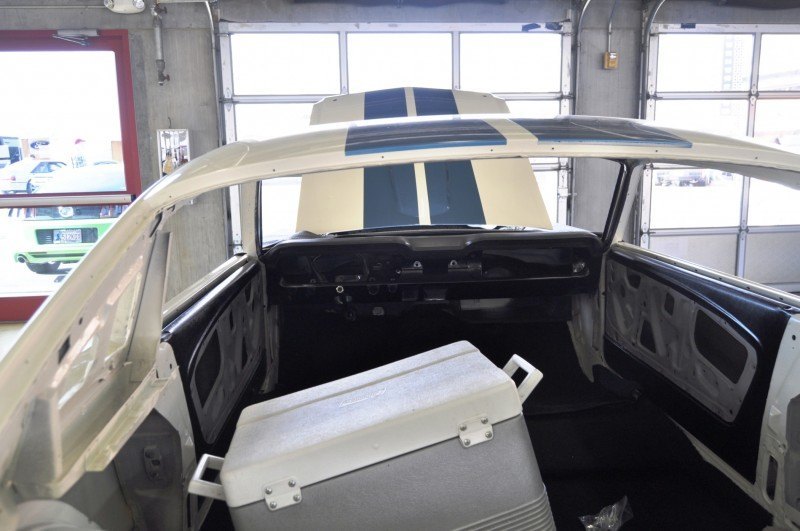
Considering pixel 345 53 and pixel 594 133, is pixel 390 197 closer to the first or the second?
pixel 594 133

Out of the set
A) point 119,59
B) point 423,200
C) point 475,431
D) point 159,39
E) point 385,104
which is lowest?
point 475,431

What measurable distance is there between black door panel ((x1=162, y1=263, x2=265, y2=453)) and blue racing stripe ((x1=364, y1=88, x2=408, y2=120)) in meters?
1.18

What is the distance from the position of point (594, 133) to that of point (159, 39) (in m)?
5.37

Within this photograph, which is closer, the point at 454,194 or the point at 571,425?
the point at 571,425

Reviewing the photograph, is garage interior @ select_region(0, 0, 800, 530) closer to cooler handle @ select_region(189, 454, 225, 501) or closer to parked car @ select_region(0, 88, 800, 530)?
parked car @ select_region(0, 88, 800, 530)

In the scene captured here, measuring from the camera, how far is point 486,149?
138 cm

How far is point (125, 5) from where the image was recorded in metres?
5.52

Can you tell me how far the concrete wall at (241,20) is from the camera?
5707mm

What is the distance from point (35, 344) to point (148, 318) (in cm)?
41

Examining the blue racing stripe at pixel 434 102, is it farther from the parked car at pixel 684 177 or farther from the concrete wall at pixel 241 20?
the parked car at pixel 684 177

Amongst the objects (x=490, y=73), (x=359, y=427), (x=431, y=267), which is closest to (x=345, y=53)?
(x=490, y=73)

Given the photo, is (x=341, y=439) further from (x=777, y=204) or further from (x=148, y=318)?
(x=777, y=204)

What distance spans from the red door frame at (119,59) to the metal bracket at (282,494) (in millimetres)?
5429

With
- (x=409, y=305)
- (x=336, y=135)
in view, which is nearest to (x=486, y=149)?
Answer: (x=336, y=135)
